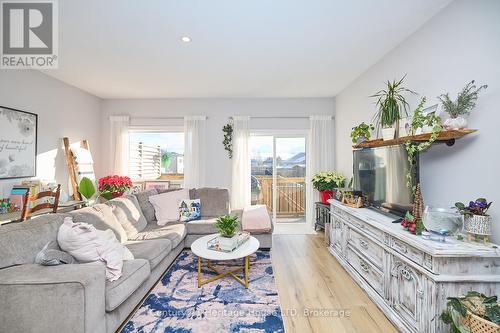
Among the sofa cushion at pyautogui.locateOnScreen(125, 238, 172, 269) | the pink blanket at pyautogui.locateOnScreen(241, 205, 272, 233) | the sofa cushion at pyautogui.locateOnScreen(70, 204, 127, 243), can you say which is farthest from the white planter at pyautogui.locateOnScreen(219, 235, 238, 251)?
the sofa cushion at pyautogui.locateOnScreen(70, 204, 127, 243)

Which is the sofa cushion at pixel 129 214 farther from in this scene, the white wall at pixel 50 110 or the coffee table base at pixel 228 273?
the white wall at pixel 50 110

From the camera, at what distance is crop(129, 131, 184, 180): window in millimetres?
4828

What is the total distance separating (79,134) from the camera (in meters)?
4.11

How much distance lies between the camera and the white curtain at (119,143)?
4.60m

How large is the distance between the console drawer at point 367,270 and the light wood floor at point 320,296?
15 cm

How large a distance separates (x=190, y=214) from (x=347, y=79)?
10.8ft

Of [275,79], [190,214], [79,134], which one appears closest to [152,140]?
[79,134]

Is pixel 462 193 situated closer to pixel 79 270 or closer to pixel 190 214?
pixel 79 270

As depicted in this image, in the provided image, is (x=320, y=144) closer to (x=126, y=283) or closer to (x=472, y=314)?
(x=472, y=314)

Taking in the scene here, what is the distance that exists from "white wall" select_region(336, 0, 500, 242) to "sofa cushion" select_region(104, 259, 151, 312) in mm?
2755

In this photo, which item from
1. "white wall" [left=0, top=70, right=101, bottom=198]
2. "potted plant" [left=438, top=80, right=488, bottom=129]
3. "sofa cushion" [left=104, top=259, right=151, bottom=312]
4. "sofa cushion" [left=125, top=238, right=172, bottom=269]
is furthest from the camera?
"white wall" [left=0, top=70, right=101, bottom=198]

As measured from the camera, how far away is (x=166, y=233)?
9.56 feet

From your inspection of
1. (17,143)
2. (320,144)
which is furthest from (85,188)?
(320,144)

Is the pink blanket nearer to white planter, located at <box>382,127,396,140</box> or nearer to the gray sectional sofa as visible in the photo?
the gray sectional sofa
